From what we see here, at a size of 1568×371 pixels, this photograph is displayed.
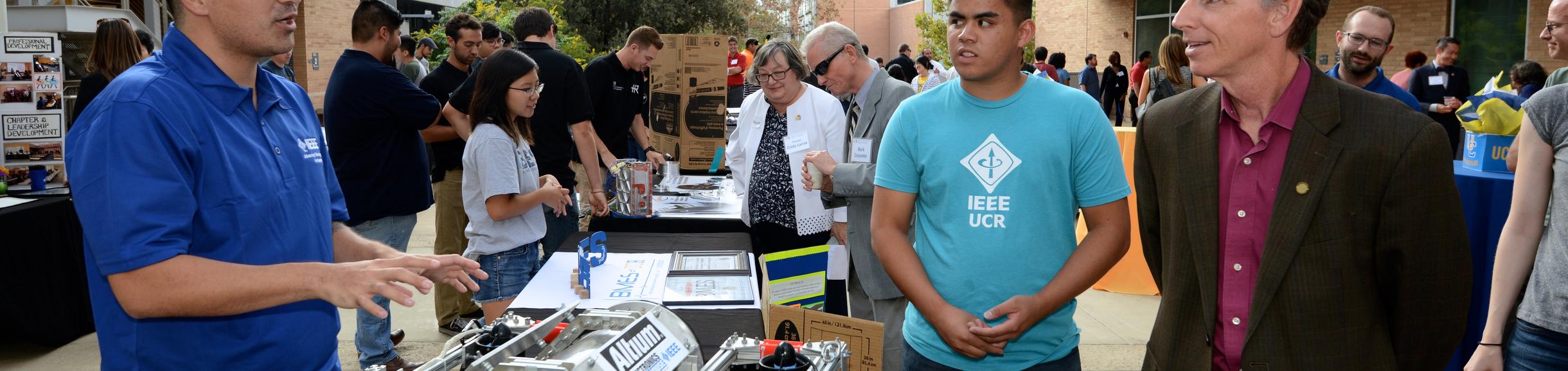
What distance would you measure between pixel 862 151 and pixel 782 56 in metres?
0.86

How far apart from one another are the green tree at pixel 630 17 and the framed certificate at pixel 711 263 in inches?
652

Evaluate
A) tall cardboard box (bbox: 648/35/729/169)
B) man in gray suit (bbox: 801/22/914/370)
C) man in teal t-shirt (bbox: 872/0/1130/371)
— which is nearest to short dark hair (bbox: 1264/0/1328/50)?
man in teal t-shirt (bbox: 872/0/1130/371)

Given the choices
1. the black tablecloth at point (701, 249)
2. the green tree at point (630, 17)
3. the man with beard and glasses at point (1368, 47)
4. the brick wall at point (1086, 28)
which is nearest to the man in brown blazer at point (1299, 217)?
the black tablecloth at point (701, 249)

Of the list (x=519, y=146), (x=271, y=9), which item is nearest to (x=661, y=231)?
(x=519, y=146)

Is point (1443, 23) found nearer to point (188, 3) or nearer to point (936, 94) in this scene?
point (936, 94)

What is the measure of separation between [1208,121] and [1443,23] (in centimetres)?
1441

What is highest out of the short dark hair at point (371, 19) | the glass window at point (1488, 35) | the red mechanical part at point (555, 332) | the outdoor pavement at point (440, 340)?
the glass window at point (1488, 35)

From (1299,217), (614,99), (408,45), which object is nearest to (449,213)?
(614,99)

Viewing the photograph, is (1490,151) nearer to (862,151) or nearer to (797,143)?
(862,151)

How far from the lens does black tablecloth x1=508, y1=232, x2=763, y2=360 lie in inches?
101

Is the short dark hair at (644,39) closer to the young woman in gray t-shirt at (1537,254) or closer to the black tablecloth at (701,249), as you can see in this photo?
the black tablecloth at (701,249)

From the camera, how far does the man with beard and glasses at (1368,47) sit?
371 centimetres

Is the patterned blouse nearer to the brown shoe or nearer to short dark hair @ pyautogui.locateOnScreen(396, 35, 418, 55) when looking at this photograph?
the brown shoe

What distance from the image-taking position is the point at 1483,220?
354 cm
